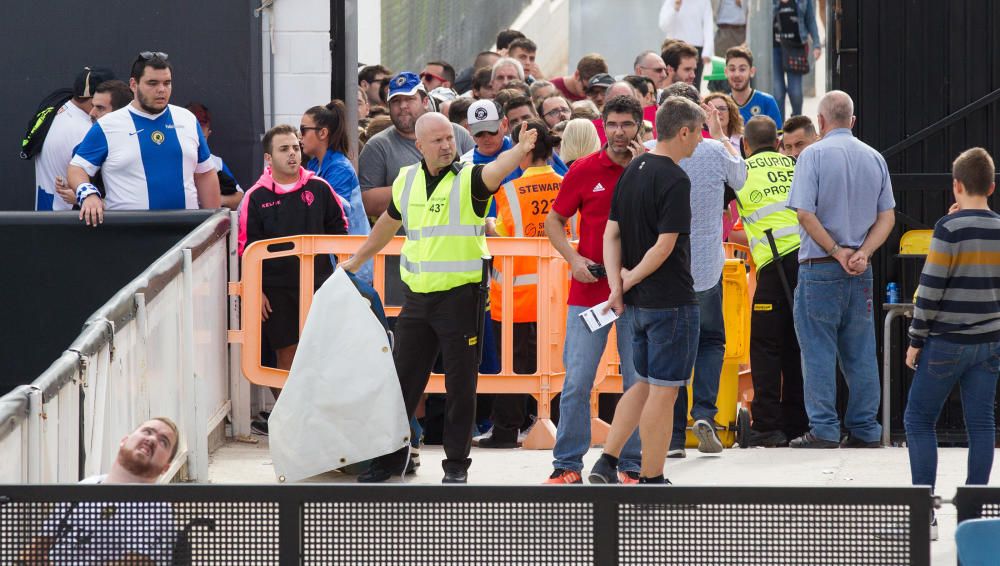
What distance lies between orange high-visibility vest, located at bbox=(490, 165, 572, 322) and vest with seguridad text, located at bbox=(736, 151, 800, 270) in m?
1.24

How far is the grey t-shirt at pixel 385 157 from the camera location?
423 inches

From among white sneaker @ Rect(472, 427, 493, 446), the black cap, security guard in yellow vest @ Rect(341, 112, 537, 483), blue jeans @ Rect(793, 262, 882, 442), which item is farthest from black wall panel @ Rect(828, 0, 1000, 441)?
the black cap

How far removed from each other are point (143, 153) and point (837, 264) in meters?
4.36

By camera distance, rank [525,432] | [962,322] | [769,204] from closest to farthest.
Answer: [962,322]
[769,204]
[525,432]

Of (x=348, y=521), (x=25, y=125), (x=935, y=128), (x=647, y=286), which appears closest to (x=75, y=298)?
(x=25, y=125)

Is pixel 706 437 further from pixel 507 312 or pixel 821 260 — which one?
pixel 507 312

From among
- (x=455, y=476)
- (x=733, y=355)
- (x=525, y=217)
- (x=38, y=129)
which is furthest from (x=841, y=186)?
(x=38, y=129)

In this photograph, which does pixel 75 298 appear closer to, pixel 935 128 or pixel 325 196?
pixel 325 196

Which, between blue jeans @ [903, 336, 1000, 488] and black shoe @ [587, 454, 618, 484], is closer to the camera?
blue jeans @ [903, 336, 1000, 488]

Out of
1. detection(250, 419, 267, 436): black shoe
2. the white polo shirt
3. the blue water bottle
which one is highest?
the white polo shirt

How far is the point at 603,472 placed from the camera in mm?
7496

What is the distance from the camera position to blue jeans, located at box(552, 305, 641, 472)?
25.7 ft

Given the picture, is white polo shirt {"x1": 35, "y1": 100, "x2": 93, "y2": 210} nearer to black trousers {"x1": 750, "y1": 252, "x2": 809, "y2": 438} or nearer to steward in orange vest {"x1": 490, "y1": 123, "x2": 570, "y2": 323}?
steward in orange vest {"x1": 490, "y1": 123, "x2": 570, "y2": 323}

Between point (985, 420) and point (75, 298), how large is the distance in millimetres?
5783
